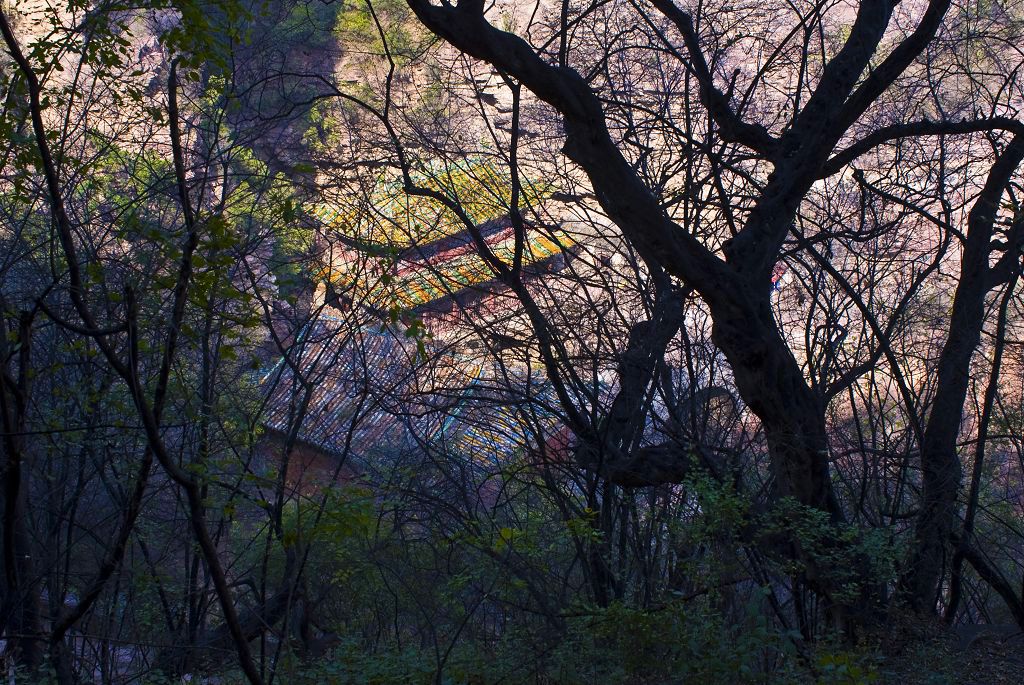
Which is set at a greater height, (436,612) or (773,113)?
(773,113)

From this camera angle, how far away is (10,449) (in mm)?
3668

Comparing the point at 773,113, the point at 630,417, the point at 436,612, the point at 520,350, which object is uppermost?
the point at 773,113

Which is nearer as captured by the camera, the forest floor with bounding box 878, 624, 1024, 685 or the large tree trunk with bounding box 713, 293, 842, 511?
the forest floor with bounding box 878, 624, 1024, 685

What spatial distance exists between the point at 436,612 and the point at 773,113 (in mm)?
4993

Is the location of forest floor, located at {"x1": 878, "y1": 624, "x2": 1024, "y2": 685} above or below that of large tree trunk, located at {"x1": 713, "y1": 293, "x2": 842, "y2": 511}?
below

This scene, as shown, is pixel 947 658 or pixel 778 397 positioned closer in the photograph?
pixel 947 658

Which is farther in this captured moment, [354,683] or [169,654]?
[169,654]

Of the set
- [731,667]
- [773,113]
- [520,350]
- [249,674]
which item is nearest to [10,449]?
[249,674]

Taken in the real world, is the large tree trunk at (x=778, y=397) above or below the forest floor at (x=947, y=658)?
above

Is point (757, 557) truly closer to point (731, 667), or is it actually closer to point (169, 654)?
point (731, 667)

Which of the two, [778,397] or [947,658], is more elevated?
[778,397]

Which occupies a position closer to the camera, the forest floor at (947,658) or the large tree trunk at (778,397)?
the forest floor at (947,658)

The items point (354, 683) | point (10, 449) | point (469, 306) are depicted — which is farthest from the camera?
point (469, 306)

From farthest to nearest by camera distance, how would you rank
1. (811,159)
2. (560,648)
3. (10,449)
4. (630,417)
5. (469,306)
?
1. (469,306)
2. (630,417)
3. (811,159)
4. (560,648)
5. (10,449)
